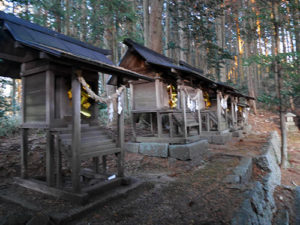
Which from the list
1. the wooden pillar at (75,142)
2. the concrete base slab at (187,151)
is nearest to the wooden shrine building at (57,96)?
the wooden pillar at (75,142)

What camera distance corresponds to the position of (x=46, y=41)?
4426mm

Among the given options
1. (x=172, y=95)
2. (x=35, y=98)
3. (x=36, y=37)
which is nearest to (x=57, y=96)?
(x=35, y=98)

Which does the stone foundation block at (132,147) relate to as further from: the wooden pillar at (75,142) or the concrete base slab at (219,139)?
the concrete base slab at (219,139)

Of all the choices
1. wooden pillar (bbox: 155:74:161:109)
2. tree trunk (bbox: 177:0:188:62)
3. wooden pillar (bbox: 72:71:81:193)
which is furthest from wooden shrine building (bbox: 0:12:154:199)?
tree trunk (bbox: 177:0:188:62)

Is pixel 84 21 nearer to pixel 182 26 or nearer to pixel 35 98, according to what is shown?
pixel 182 26

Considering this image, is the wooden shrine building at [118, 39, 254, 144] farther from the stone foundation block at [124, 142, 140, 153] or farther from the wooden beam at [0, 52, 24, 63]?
the wooden beam at [0, 52, 24, 63]

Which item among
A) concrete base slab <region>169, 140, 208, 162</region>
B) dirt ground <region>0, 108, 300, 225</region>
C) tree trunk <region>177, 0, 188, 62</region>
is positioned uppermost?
tree trunk <region>177, 0, 188, 62</region>

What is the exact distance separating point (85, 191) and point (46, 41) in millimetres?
3495

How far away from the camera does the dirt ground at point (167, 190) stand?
3.55 metres

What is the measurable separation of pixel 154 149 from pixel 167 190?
3.43 meters

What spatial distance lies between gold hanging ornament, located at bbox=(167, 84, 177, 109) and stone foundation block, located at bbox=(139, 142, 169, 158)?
231 centimetres

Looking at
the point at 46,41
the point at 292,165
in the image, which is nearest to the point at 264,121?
the point at 292,165

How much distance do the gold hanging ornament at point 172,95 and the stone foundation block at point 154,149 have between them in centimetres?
231

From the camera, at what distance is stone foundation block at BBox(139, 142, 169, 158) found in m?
8.05
